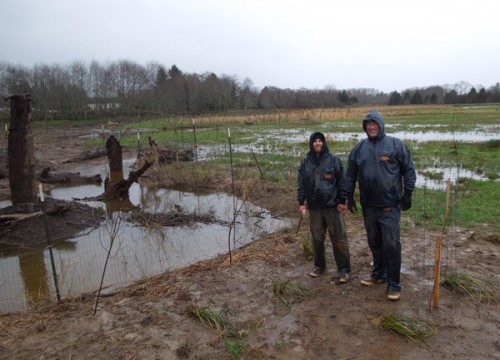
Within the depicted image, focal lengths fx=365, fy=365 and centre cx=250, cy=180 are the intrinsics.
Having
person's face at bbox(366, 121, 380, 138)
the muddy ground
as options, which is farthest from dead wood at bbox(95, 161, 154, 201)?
person's face at bbox(366, 121, 380, 138)

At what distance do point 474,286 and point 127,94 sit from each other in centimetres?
5942

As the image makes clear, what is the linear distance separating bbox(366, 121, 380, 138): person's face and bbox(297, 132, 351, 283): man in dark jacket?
0.54 metres

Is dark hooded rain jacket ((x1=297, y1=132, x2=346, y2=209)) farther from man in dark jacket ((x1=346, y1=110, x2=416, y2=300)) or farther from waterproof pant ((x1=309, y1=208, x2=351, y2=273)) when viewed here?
man in dark jacket ((x1=346, y1=110, x2=416, y2=300))

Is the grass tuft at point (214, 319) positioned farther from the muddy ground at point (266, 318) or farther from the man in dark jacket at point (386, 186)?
the man in dark jacket at point (386, 186)

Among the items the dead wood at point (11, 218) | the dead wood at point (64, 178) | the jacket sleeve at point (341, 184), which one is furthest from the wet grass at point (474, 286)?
the dead wood at point (64, 178)

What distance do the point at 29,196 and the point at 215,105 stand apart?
46037 millimetres

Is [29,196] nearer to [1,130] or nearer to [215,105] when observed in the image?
[1,130]

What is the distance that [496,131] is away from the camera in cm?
2408

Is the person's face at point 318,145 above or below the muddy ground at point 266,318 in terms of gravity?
above

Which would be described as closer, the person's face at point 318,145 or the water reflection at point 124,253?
the person's face at point 318,145

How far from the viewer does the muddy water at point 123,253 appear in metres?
5.64

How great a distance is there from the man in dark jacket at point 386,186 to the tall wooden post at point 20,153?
759cm

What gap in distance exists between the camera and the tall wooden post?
334 inches

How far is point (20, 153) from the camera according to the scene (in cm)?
850
